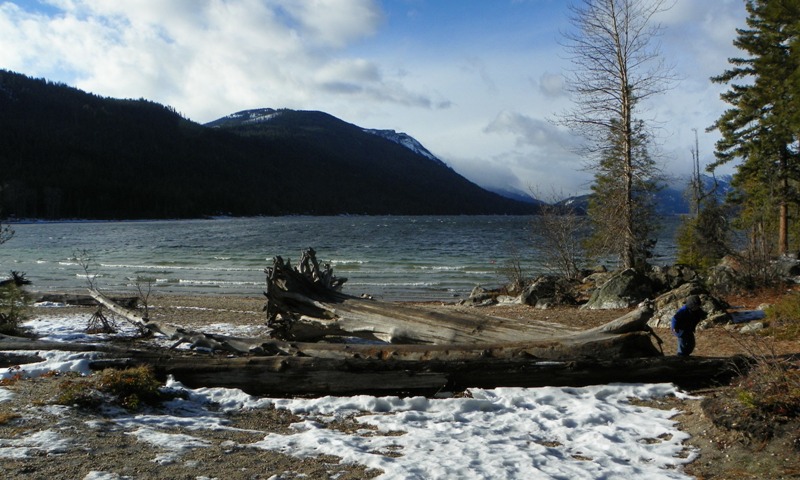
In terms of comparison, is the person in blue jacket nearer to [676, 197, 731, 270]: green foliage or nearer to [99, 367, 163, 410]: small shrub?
[99, 367, 163, 410]: small shrub

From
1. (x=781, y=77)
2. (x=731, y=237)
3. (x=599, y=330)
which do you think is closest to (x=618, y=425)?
(x=599, y=330)

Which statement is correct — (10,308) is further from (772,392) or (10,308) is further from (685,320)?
(772,392)

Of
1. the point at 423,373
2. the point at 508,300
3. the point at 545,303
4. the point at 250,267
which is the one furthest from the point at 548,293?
the point at 250,267

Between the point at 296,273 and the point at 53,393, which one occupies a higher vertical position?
the point at 296,273

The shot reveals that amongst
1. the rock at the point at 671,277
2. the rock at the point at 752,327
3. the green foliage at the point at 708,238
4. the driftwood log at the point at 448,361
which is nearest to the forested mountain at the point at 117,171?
the green foliage at the point at 708,238

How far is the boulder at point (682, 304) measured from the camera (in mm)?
11117

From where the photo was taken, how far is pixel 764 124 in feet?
79.8

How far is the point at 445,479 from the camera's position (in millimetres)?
4352

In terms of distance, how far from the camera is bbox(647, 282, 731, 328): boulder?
11.1m

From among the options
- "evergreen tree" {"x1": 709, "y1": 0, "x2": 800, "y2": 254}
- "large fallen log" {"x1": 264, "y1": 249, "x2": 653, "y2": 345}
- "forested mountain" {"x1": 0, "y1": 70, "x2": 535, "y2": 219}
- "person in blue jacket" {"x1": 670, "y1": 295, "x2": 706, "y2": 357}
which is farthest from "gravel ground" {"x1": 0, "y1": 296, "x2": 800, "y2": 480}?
"forested mountain" {"x1": 0, "y1": 70, "x2": 535, "y2": 219}

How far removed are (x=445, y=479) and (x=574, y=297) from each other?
13088mm

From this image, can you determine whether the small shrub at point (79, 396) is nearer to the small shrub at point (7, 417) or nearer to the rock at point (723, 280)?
the small shrub at point (7, 417)

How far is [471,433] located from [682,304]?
7.59 m

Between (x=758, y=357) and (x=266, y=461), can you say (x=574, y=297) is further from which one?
(x=266, y=461)
